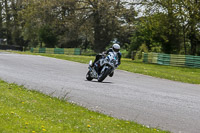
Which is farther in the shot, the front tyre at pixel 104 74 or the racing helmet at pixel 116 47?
the front tyre at pixel 104 74

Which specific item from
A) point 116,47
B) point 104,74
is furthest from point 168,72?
point 116,47

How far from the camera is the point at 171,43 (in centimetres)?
4591

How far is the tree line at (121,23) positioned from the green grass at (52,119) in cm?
3060

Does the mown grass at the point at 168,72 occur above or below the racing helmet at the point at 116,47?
below

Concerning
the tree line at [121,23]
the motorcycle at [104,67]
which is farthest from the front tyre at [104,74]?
the tree line at [121,23]

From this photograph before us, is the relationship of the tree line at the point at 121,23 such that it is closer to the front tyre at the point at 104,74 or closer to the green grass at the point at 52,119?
the front tyre at the point at 104,74

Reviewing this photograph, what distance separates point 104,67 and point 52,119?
785 cm

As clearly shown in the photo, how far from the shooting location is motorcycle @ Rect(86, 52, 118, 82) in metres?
14.5

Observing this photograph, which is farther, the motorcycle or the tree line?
the tree line

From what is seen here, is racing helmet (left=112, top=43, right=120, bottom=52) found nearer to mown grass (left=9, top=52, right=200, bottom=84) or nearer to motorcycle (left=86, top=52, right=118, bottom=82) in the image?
motorcycle (left=86, top=52, right=118, bottom=82)

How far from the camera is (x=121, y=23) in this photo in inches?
2260

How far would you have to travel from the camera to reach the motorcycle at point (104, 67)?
1449 cm

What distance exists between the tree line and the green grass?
100 ft

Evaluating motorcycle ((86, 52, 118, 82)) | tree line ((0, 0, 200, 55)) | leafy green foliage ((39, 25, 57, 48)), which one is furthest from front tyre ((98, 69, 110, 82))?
leafy green foliage ((39, 25, 57, 48))
